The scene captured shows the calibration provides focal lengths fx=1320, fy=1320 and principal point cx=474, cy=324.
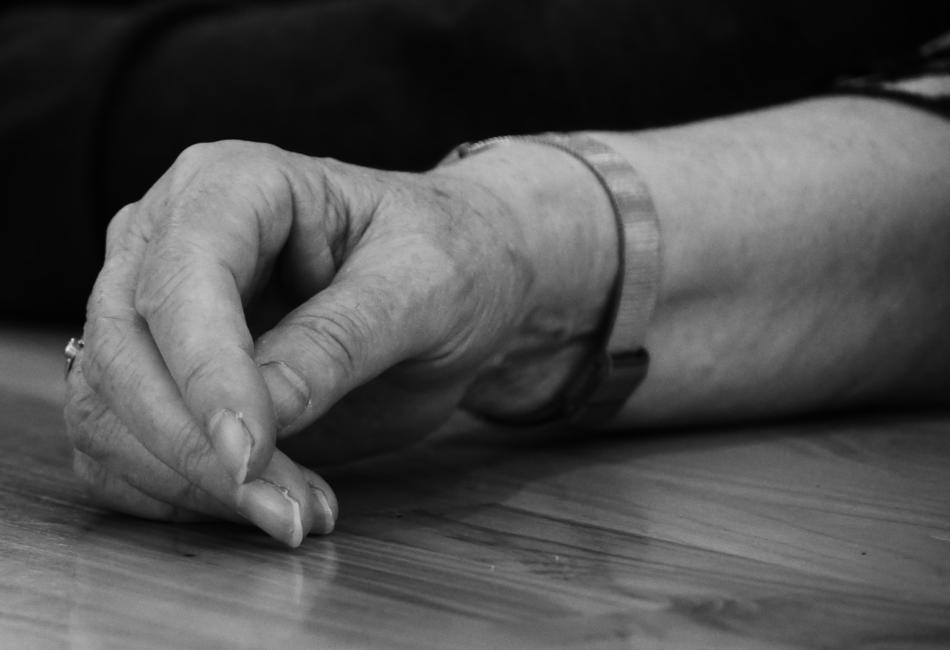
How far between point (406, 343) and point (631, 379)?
24 centimetres

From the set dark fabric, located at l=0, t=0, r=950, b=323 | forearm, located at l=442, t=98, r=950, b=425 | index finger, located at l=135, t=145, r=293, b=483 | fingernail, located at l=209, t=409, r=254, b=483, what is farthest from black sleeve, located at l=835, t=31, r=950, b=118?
fingernail, located at l=209, t=409, r=254, b=483

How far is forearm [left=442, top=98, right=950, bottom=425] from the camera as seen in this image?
82 cm

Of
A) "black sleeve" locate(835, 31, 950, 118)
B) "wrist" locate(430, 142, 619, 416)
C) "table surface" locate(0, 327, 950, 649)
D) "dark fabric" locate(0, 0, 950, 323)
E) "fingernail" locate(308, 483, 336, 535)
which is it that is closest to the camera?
"table surface" locate(0, 327, 950, 649)

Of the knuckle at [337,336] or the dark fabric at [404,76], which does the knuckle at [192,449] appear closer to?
the knuckle at [337,336]

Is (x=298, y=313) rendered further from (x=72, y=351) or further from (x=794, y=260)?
(x=794, y=260)

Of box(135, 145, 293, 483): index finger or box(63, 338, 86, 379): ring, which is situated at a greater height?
box(135, 145, 293, 483): index finger

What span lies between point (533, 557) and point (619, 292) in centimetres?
26

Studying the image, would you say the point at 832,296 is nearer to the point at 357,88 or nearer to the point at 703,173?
the point at 703,173

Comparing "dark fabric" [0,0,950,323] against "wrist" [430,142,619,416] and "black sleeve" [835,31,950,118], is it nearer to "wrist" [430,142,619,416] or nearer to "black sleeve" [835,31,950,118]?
"black sleeve" [835,31,950,118]

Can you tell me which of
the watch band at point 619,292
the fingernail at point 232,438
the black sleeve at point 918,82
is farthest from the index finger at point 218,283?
the black sleeve at point 918,82

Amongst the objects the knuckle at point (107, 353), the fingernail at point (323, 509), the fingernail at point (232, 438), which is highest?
the fingernail at point (232, 438)

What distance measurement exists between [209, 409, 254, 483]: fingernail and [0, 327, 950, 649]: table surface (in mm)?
53

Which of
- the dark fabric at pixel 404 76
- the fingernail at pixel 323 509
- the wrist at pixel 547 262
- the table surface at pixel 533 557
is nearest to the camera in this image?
the table surface at pixel 533 557

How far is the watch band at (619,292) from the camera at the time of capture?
30.7 inches
